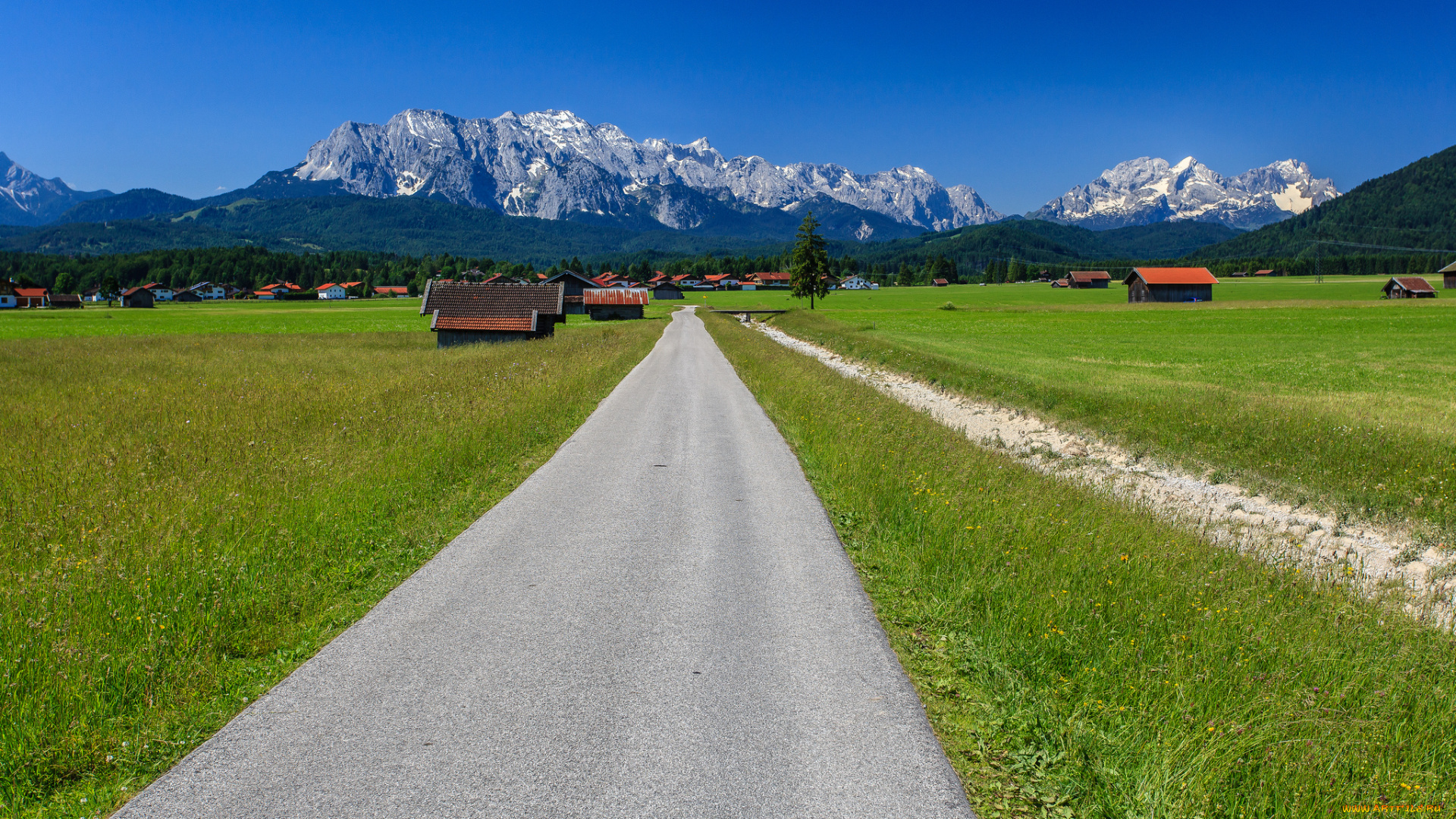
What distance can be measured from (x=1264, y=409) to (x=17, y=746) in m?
21.7

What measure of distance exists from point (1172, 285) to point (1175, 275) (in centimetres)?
253

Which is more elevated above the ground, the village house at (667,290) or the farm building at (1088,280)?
the farm building at (1088,280)

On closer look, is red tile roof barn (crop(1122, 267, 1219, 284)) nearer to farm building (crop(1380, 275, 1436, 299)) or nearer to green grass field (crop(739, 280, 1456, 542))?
farm building (crop(1380, 275, 1436, 299))

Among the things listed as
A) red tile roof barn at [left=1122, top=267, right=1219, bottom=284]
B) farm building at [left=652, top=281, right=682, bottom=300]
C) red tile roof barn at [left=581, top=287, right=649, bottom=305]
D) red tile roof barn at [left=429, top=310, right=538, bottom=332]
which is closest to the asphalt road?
red tile roof barn at [left=429, top=310, right=538, bottom=332]

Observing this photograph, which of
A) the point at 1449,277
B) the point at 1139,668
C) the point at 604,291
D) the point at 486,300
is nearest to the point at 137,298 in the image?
the point at 604,291

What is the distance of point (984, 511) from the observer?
9.01 metres

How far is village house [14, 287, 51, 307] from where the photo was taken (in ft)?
432

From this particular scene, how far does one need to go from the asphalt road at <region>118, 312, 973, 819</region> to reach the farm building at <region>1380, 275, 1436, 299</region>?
4343 inches

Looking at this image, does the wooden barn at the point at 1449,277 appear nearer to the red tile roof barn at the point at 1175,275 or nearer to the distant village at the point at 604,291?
the distant village at the point at 604,291

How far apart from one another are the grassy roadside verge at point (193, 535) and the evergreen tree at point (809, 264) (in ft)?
249

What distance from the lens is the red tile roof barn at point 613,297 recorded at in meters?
92.4

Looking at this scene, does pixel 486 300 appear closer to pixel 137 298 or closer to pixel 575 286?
pixel 575 286

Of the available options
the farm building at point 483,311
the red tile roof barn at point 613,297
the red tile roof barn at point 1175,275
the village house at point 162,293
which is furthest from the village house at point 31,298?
the red tile roof barn at point 1175,275

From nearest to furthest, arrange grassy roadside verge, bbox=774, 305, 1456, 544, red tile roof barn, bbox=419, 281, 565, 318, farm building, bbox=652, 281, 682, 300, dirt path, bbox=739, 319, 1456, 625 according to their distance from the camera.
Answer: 1. dirt path, bbox=739, 319, 1456, 625
2. grassy roadside verge, bbox=774, 305, 1456, 544
3. red tile roof barn, bbox=419, 281, 565, 318
4. farm building, bbox=652, 281, 682, 300
